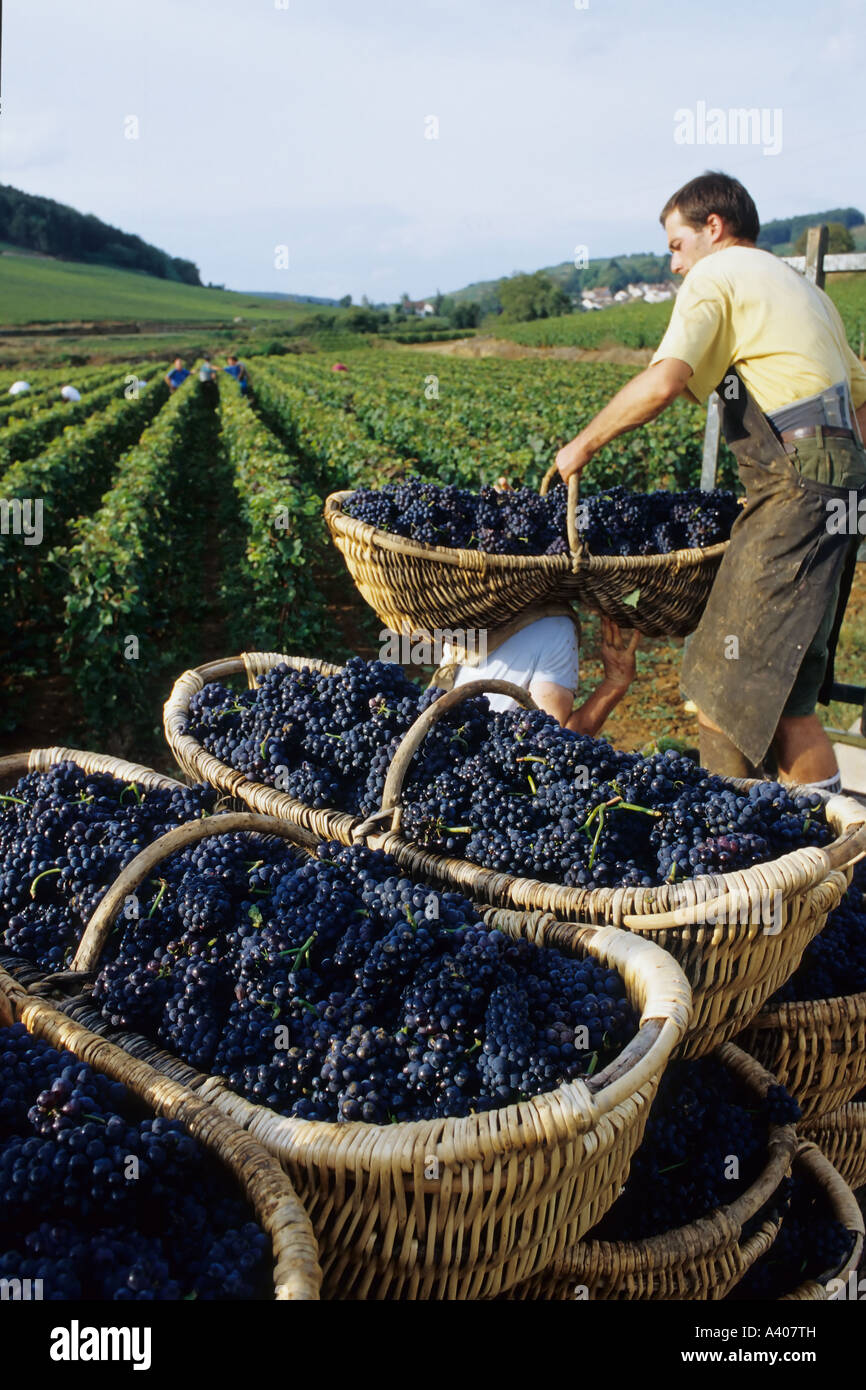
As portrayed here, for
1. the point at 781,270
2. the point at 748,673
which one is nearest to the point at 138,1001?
the point at 748,673

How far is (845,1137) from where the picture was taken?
7.89 ft

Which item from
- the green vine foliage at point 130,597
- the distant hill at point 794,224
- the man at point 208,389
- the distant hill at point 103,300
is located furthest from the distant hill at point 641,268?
the green vine foliage at point 130,597

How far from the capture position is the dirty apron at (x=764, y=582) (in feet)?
10.2

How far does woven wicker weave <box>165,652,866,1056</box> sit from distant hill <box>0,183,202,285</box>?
115295 mm

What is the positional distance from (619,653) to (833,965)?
1.82 m

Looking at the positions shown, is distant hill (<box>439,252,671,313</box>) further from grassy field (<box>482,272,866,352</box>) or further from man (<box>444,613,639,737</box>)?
man (<box>444,613,639,737</box>)

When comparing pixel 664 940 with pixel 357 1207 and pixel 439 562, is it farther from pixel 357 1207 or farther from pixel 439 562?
pixel 439 562

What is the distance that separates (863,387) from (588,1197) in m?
3.14

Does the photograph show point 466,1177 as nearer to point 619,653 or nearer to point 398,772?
point 398,772

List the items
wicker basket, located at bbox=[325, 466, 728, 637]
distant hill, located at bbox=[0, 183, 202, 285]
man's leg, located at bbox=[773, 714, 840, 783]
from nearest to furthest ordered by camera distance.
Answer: wicker basket, located at bbox=[325, 466, 728, 637] < man's leg, located at bbox=[773, 714, 840, 783] < distant hill, located at bbox=[0, 183, 202, 285]

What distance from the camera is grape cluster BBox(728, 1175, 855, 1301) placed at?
196cm

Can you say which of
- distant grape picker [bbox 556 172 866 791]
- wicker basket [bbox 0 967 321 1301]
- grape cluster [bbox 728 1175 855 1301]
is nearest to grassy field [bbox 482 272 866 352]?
distant grape picker [bbox 556 172 866 791]

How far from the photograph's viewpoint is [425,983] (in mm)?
1650

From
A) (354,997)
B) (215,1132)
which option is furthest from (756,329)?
(215,1132)
